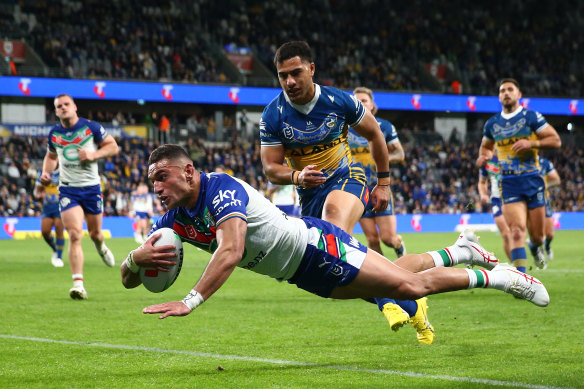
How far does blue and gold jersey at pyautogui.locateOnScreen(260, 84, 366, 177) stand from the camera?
7.20m

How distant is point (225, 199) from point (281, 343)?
100 inches

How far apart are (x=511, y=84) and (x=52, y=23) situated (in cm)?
3318

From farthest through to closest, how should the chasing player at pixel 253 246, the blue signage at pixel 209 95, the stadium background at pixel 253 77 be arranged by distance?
the stadium background at pixel 253 77
the blue signage at pixel 209 95
the chasing player at pixel 253 246

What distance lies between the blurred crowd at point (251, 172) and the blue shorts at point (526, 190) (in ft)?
61.4

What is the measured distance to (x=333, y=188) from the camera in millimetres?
7332

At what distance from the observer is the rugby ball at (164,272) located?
524cm

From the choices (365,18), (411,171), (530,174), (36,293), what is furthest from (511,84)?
(365,18)

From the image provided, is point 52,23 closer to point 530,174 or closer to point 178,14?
point 178,14

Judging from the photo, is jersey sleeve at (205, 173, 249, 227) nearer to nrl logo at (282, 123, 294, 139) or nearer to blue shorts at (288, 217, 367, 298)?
blue shorts at (288, 217, 367, 298)

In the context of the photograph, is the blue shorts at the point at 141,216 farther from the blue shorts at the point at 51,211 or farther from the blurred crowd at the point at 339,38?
the blurred crowd at the point at 339,38

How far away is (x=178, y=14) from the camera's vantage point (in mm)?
45031

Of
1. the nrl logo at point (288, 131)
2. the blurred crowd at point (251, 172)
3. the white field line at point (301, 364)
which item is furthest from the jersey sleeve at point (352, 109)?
the blurred crowd at point (251, 172)

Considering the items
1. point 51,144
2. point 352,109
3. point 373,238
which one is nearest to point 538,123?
point 373,238

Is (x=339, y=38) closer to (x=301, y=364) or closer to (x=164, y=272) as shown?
(x=301, y=364)
